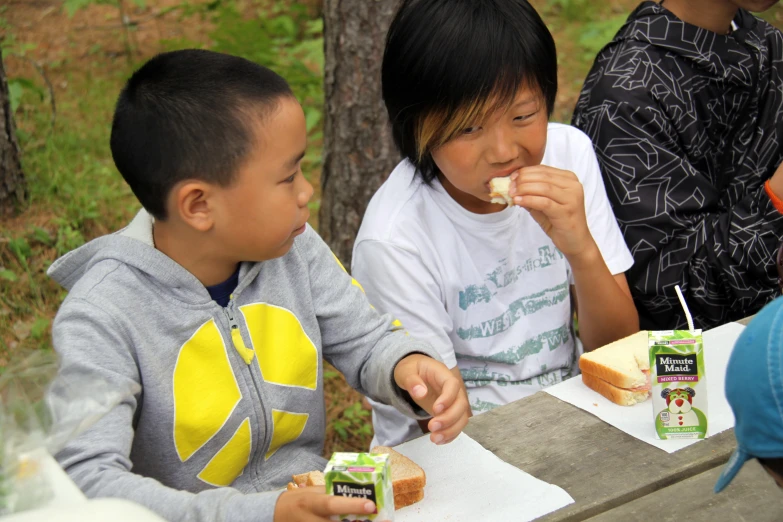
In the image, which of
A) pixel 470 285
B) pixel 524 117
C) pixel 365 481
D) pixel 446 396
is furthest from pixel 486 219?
pixel 365 481

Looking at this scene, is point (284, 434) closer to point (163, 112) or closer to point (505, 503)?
point (505, 503)

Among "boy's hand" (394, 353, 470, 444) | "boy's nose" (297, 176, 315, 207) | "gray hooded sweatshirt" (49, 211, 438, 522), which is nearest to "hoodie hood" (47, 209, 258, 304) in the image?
"gray hooded sweatshirt" (49, 211, 438, 522)

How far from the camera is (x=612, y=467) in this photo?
1.72m

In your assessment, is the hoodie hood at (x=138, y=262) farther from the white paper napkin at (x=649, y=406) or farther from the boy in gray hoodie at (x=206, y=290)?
the white paper napkin at (x=649, y=406)

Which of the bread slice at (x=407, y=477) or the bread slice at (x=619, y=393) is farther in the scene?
the bread slice at (x=619, y=393)

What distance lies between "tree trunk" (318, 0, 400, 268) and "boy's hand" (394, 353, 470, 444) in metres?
2.01

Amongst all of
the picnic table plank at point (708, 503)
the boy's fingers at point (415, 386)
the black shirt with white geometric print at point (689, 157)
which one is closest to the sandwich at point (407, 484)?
the boy's fingers at point (415, 386)

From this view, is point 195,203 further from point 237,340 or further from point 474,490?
point 474,490

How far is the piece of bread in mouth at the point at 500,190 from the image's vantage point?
2.27m

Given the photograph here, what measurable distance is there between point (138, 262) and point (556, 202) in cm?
106

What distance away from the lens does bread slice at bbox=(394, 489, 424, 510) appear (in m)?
1.64

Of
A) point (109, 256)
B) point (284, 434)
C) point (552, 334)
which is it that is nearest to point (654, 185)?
point (552, 334)

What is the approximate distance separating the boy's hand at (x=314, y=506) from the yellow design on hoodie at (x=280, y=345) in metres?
0.52

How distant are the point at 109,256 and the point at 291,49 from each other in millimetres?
4739
